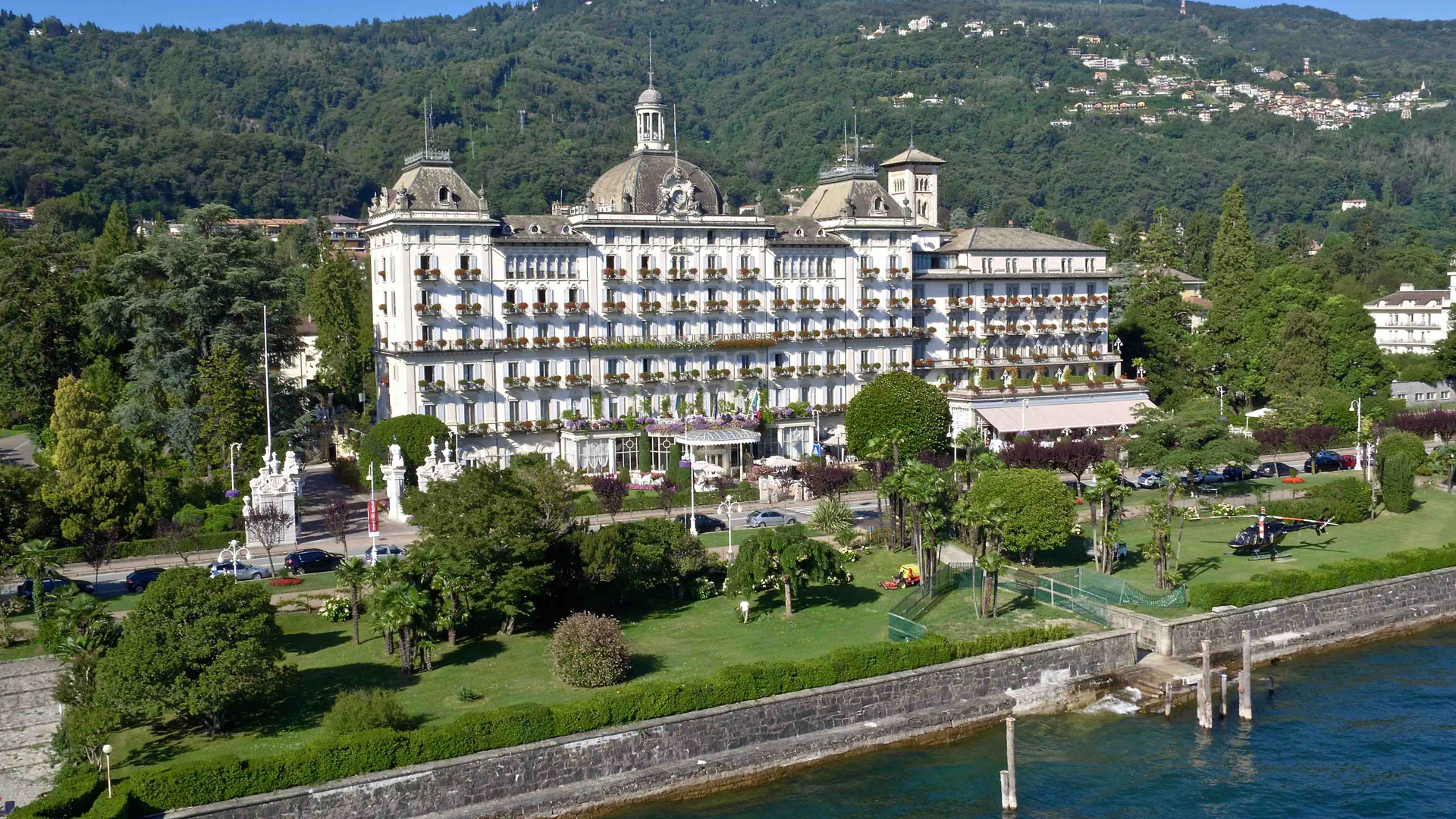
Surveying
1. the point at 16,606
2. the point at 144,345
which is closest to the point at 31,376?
the point at 144,345

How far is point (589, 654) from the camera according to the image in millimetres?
42781

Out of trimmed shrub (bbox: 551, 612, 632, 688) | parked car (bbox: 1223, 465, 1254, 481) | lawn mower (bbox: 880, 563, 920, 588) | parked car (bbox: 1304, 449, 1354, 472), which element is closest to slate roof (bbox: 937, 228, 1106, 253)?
parked car (bbox: 1304, 449, 1354, 472)

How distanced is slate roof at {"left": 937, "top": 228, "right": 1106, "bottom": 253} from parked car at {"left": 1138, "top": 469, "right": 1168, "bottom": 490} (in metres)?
23.3

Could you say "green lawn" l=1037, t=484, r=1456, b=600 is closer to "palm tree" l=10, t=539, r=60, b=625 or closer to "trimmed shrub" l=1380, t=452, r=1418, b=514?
"trimmed shrub" l=1380, t=452, r=1418, b=514

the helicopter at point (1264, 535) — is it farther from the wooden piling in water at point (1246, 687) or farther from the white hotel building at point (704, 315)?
the white hotel building at point (704, 315)

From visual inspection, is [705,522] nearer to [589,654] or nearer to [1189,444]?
[589,654]

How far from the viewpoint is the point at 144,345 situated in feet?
252

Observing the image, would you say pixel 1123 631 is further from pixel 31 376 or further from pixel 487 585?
pixel 31 376

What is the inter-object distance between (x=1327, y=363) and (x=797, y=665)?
69975 mm

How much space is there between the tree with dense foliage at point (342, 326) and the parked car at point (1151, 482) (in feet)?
178

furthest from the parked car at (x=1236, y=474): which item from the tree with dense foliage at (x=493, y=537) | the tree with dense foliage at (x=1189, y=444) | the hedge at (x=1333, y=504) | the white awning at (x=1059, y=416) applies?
the tree with dense foliage at (x=493, y=537)

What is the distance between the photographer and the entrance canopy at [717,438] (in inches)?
3063

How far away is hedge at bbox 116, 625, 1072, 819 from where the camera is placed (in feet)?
113

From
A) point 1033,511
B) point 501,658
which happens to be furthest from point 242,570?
point 1033,511
